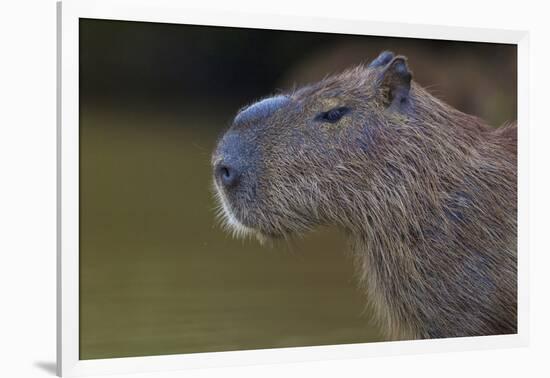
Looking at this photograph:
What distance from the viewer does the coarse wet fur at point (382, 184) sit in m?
4.34

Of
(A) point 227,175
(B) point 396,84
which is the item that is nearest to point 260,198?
(A) point 227,175

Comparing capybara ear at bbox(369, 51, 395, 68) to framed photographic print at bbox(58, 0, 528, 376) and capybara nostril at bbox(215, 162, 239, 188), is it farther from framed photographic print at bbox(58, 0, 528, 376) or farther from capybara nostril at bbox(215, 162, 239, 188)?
capybara nostril at bbox(215, 162, 239, 188)

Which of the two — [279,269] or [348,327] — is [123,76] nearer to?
[279,269]

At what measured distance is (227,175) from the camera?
4.31 metres

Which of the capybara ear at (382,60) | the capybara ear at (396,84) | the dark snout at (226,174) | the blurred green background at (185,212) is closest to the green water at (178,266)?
the blurred green background at (185,212)

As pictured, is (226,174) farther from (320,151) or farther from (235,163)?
(320,151)

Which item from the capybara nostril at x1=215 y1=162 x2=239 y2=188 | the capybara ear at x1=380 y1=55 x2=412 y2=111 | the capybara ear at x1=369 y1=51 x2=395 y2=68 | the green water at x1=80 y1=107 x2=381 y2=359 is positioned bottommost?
the green water at x1=80 y1=107 x2=381 y2=359

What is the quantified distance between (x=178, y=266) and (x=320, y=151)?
0.84 meters

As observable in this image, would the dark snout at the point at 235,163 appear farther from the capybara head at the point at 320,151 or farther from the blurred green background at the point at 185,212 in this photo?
the blurred green background at the point at 185,212

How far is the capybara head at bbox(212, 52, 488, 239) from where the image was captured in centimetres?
432

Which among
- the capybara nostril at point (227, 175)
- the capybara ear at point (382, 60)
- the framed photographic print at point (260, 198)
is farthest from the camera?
the capybara ear at point (382, 60)

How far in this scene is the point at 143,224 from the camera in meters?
4.32

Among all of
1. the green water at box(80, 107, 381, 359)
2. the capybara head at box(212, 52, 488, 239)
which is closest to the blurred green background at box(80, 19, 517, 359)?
the green water at box(80, 107, 381, 359)

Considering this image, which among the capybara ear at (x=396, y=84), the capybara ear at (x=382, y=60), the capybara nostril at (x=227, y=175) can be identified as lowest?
the capybara nostril at (x=227, y=175)
